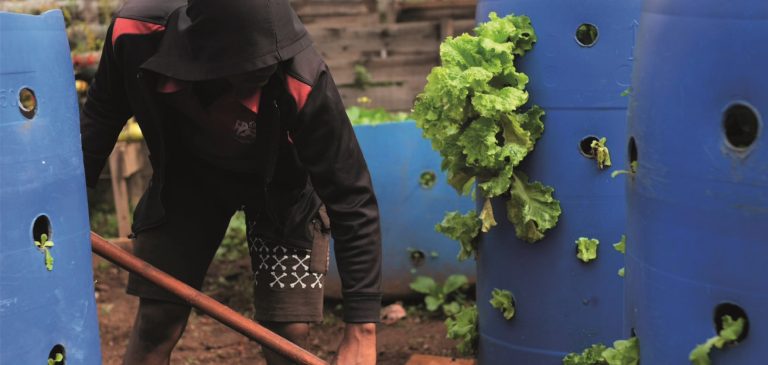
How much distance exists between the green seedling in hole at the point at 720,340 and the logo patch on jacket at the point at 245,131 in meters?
1.36

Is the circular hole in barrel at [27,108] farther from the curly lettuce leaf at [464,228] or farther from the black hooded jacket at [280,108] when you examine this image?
the curly lettuce leaf at [464,228]

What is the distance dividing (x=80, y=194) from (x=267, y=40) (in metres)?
0.59

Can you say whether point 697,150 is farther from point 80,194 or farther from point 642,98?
point 80,194

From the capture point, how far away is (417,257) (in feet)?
17.4

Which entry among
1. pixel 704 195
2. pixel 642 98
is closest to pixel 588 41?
pixel 642 98

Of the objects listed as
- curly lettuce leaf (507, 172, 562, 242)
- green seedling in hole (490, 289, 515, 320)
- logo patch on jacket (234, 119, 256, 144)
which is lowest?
green seedling in hole (490, 289, 515, 320)

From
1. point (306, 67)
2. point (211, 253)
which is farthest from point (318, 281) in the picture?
point (306, 67)

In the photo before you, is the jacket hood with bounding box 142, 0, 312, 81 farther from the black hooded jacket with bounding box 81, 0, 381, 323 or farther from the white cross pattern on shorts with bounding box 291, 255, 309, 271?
the white cross pattern on shorts with bounding box 291, 255, 309, 271

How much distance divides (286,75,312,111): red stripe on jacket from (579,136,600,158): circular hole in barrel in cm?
119

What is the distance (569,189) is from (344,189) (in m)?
1.03

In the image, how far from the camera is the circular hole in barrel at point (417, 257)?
527cm

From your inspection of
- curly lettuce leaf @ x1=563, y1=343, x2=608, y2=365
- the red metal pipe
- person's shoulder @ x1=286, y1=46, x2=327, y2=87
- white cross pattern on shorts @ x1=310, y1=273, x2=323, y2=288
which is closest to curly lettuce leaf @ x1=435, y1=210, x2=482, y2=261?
curly lettuce leaf @ x1=563, y1=343, x2=608, y2=365

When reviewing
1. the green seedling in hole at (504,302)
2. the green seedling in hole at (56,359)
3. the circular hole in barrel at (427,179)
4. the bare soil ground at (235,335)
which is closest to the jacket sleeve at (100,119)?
the green seedling in hole at (56,359)

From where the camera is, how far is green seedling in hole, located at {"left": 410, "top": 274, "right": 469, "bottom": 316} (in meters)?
5.27
